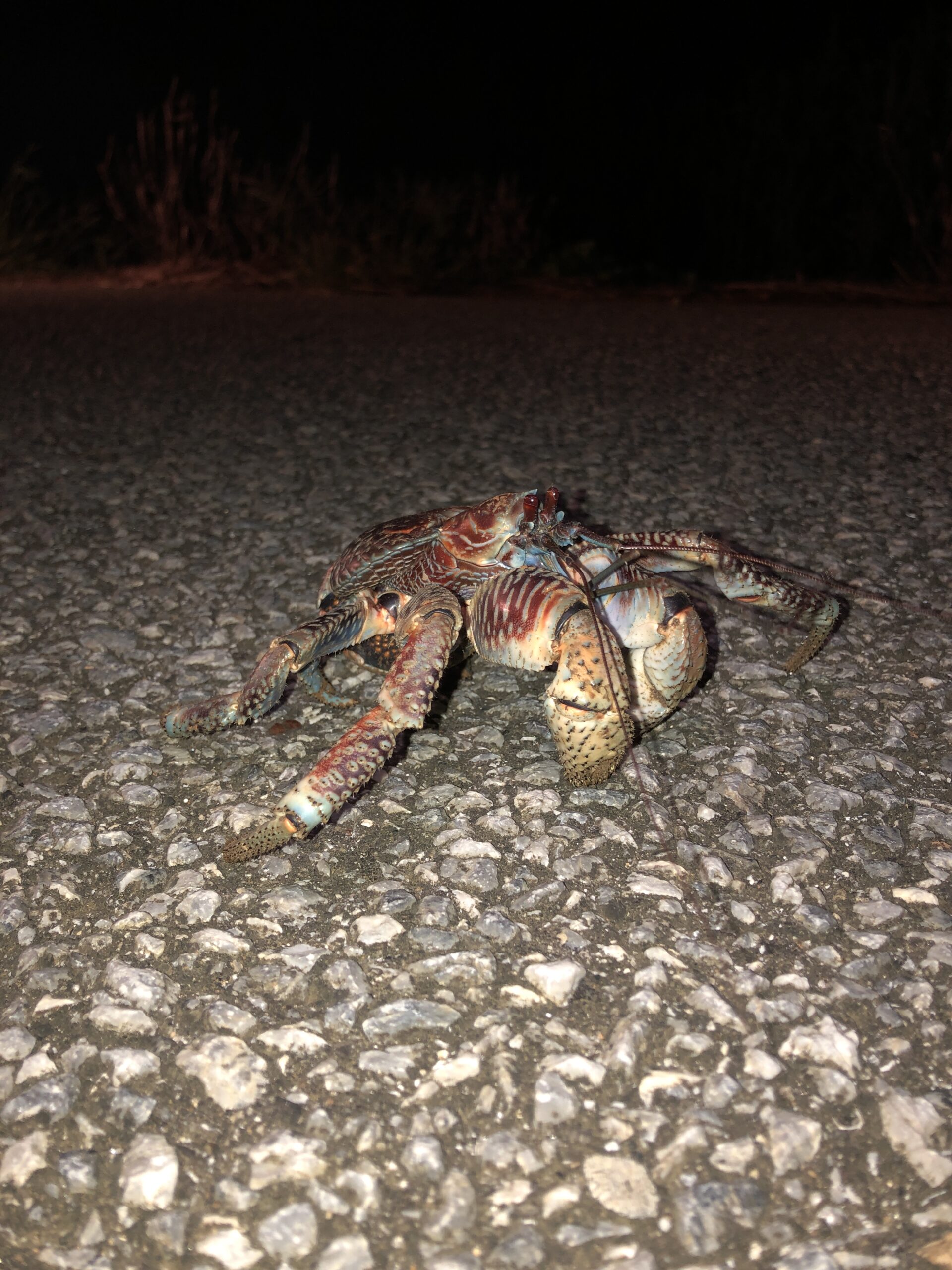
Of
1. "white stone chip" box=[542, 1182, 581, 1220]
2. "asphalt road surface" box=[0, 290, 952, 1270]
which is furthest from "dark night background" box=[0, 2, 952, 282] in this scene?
"white stone chip" box=[542, 1182, 581, 1220]

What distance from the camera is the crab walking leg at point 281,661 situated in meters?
2.67

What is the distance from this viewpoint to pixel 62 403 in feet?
21.5

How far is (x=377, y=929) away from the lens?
86.0 inches

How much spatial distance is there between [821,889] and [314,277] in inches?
365

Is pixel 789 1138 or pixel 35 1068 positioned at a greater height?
pixel 789 1138

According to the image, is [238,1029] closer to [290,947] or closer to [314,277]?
[290,947]

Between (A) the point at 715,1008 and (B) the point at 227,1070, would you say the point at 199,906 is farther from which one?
(A) the point at 715,1008

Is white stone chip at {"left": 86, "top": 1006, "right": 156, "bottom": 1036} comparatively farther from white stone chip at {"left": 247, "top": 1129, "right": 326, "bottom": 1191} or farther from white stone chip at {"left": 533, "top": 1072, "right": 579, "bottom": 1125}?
white stone chip at {"left": 533, "top": 1072, "right": 579, "bottom": 1125}

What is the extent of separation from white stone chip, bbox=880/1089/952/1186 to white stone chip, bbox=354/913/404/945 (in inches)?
38.0

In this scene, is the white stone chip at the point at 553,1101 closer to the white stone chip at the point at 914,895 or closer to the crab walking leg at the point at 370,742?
the crab walking leg at the point at 370,742

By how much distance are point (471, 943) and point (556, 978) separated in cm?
21

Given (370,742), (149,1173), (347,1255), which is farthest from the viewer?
(370,742)

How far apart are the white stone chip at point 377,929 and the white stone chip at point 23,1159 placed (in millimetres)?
678

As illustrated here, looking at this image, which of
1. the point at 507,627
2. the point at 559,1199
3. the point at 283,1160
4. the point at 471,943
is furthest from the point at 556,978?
the point at 507,627
